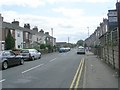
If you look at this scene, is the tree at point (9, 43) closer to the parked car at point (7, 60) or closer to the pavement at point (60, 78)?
the parked car at point (7, 60)

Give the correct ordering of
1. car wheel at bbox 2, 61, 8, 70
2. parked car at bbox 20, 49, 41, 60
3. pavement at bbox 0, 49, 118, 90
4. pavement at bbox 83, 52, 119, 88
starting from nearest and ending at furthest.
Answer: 1. pavement at bbox 83, 52, 119, 88
2. pavement at bbox 0, 49, 118, 90
3. car wheel at bbox 2, 61, 8, 70
4. parked car at bbox 20, 49, 41, 60

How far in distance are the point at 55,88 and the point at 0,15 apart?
46.6 m

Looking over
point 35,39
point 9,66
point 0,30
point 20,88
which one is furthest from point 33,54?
point 35,39

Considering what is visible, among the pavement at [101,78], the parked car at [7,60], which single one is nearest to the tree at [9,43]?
the parked car at [7,60]

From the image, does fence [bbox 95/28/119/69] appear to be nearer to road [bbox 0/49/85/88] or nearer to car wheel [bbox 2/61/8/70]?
road [bbox 0/49/85/88]

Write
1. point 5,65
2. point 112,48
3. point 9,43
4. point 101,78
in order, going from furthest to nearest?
point 9,43
point 5,65
point 112,48
point 101,78

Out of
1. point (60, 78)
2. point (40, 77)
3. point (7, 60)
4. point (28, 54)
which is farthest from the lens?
point (28, 54)

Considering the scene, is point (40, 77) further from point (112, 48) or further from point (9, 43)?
point (9, 43)

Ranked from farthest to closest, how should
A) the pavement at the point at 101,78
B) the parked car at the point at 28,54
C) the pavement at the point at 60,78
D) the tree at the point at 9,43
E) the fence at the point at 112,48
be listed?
the tree at the point at 9,43 < the parked car at the point at 28,54 < the fence at the point at 112,48 < the pavement at the point at 60,78 < the pavement at the point at 101,78

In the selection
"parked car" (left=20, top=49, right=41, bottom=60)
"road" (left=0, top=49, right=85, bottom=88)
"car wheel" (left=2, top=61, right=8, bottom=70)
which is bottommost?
"road" (left=0, top=49, right=85, bottom=88)

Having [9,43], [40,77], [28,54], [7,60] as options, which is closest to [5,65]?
[7,60]

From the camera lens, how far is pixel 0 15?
56688 millimetres

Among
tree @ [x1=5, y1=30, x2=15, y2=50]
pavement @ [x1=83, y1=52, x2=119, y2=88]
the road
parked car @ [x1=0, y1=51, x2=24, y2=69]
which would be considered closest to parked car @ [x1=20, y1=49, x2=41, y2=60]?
parked car @ [x1=0, y1=51, x2=24, y2=69]

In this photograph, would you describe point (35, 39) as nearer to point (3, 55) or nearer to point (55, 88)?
point (3, 55)
